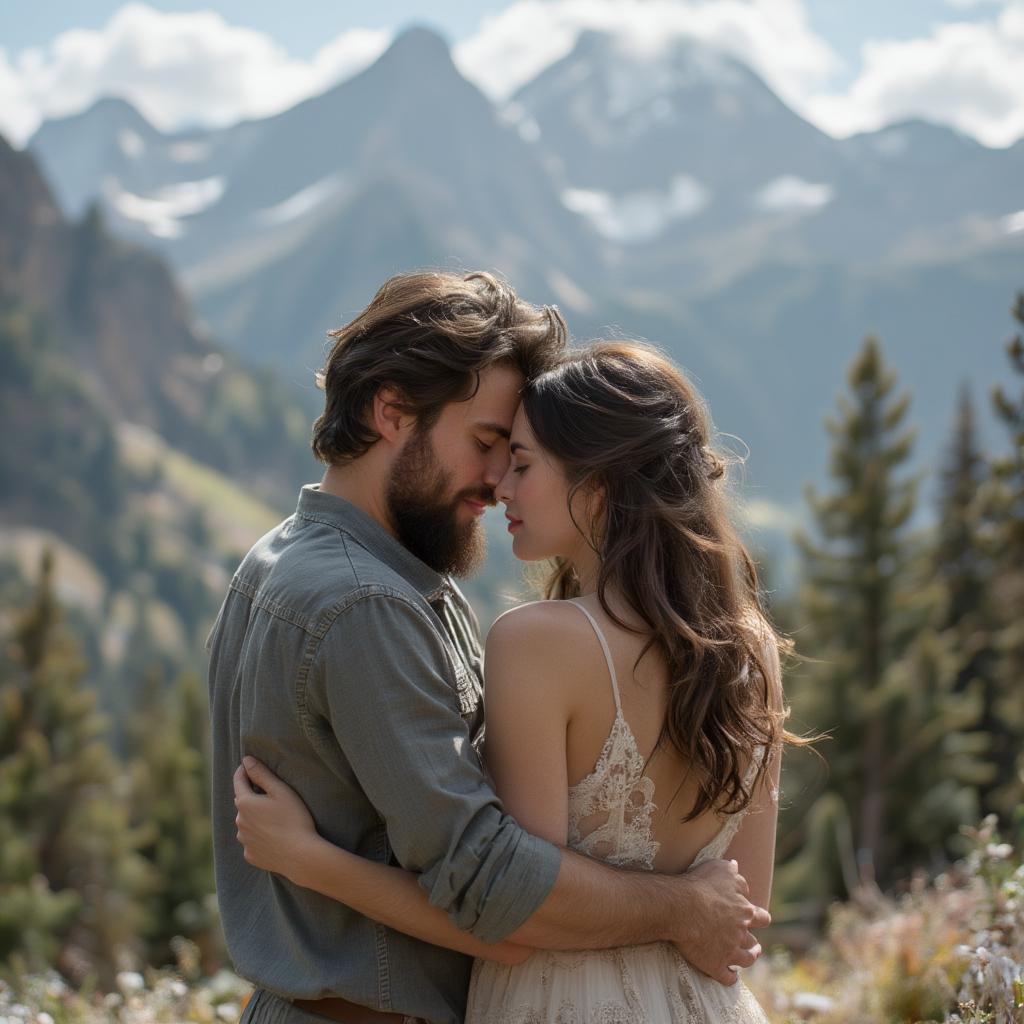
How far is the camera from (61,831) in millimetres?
49656

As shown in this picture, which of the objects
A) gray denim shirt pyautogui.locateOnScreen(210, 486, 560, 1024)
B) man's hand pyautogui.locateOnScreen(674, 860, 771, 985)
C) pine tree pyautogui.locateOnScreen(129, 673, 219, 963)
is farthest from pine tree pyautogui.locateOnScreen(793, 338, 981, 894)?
gray denim shirt pyautogui.locateOnScreen(210, 486, 560, 1024)

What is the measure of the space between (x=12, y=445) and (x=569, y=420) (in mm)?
142158

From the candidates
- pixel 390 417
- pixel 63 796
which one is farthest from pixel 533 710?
pixel 63 796

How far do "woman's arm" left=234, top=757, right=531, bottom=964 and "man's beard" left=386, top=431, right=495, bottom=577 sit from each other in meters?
0.80

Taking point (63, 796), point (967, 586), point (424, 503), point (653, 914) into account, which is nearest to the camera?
point (653, 914)

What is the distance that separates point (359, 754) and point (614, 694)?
0.65m

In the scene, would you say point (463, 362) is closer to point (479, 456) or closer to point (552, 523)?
point (479, 456)

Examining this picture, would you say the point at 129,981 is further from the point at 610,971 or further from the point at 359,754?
the point at 359,754

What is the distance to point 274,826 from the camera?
3.10 meters

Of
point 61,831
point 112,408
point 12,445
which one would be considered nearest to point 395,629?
point 61,831

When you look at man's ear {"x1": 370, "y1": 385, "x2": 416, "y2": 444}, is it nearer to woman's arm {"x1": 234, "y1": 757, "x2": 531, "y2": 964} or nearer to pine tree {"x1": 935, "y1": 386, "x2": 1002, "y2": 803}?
woman's arm {"x1": 234, "y1": 757, "x2": 531, "y2": 964}

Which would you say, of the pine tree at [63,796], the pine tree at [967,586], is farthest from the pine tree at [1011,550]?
the pine tree at [63,796]

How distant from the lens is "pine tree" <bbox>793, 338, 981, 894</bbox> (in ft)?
118

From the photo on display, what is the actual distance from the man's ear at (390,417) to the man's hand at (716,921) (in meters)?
1.44
